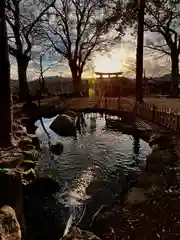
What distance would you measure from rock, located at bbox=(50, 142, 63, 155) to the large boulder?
2639mm

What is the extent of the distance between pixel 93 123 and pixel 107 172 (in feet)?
29.2

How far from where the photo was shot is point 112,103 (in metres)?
23.0

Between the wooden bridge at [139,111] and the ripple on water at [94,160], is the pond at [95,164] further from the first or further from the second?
the wooden bridge at [139,111]

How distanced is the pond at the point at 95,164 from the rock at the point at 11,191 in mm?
1602

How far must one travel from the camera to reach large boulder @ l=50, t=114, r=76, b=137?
1656 centimetres

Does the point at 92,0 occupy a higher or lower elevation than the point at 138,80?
higher

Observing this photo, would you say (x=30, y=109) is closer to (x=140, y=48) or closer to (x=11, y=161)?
(x=140, y=48)

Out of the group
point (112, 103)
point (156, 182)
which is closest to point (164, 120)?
point (156, 182)

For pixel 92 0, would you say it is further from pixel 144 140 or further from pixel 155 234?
pixel 155 234

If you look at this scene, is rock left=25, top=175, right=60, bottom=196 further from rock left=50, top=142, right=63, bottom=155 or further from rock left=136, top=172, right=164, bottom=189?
rock left=50, top=142, right=63, bottom=155

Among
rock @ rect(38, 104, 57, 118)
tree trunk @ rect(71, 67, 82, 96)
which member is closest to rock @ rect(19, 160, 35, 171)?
rock @ rect(38, 104, 57, 118)

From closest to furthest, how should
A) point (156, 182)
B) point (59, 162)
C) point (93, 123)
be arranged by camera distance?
point (156, 182) → point (59, 162) → point (93, 123)

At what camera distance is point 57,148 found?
13375 millimetres

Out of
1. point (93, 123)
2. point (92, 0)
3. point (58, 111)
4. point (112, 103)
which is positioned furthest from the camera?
point (92, 0)
